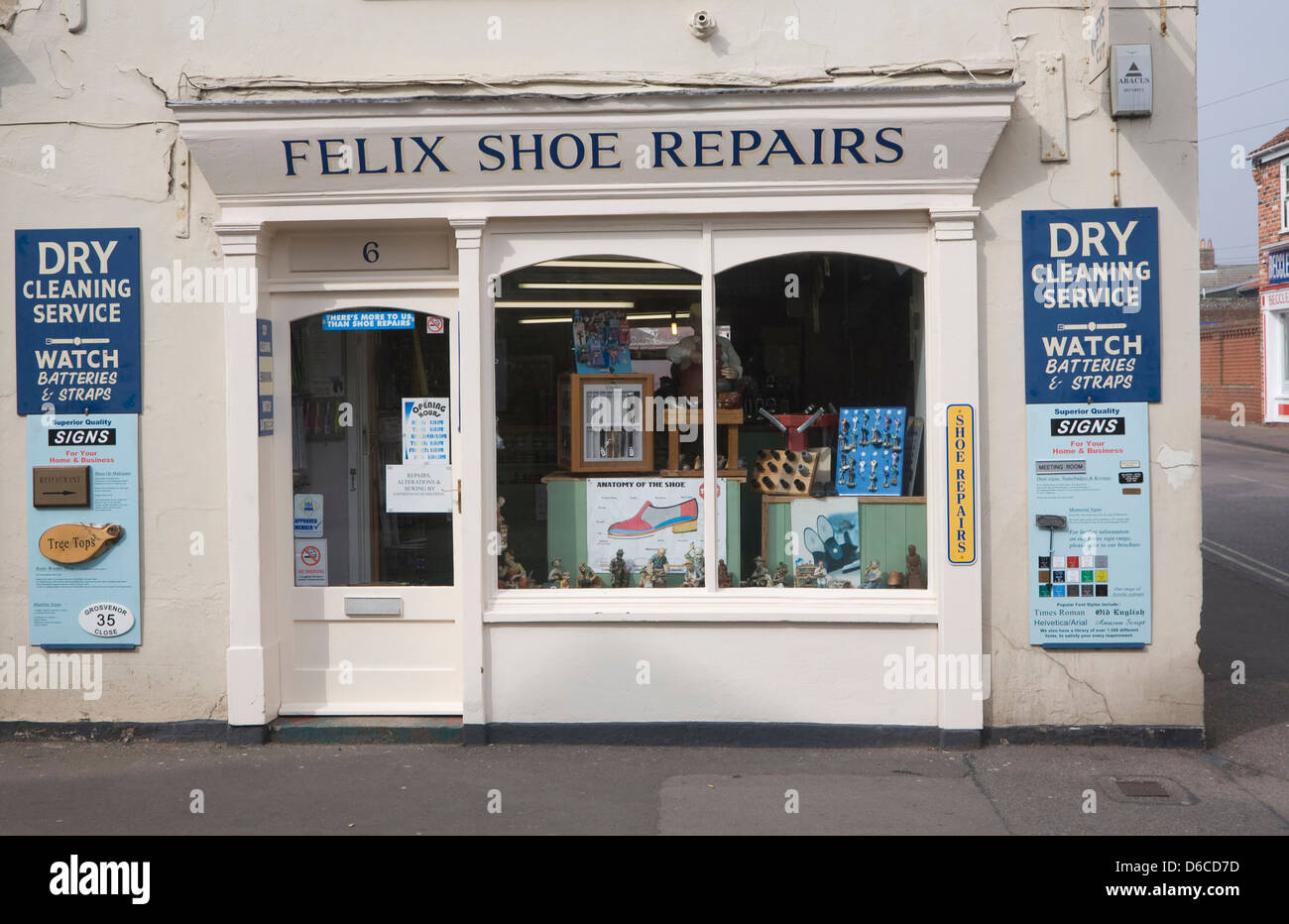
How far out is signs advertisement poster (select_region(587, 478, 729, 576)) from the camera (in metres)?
7.03

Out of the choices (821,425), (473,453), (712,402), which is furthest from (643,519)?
(821,425)

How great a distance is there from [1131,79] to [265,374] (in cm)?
493

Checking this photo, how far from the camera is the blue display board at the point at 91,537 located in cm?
689

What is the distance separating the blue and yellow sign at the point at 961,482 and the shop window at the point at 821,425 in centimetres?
25

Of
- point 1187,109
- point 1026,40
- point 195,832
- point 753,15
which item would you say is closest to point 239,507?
Answer: point 195,832

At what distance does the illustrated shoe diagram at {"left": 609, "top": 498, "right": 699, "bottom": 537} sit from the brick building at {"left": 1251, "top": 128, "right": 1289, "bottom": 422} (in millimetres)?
28994

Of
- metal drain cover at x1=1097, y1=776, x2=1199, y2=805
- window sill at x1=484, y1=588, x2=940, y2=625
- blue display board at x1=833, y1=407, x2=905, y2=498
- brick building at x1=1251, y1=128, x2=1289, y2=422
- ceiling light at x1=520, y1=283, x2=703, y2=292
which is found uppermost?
brick building at x1=1251, y1=128, x2=1289, y2=422

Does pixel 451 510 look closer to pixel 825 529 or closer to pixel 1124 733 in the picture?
pixel 825 529

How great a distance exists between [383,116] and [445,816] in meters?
3.58

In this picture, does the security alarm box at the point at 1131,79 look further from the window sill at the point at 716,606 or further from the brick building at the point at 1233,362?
the brick building at the point at 1233,362

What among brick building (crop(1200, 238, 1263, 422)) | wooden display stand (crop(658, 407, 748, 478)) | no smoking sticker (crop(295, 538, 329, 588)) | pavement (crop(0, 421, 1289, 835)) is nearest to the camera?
pavement (crop(0, 421, 1289, 835))

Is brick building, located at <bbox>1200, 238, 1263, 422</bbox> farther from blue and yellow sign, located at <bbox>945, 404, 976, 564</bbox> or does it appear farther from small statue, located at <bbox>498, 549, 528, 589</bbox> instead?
small statue, located at <bbox>498, 549, 528, 589</bbox>

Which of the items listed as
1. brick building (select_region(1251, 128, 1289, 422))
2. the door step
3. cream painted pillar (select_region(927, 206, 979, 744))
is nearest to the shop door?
the door step

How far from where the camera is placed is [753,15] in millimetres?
6590
